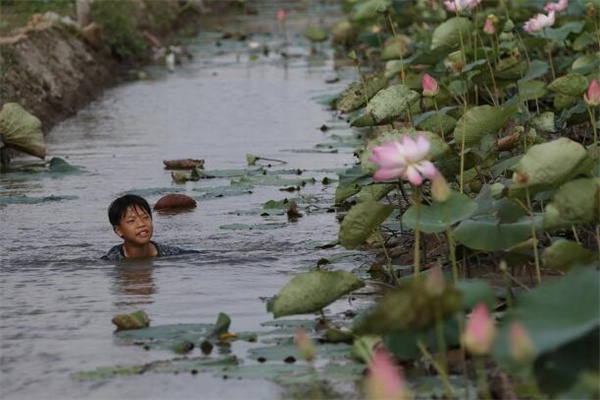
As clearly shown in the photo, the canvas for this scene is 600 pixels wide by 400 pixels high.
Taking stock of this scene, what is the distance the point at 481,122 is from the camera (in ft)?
24.9

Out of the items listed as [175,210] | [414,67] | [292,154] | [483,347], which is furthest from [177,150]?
[483,347]

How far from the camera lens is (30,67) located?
15.5 metres

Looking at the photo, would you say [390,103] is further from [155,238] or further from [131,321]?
[131,321]

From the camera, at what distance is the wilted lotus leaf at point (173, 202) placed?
982 centimetres

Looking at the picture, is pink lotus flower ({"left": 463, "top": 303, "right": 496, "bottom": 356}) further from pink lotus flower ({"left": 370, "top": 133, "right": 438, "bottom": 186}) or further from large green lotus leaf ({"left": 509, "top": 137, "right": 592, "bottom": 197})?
large green lotus leaf ({"left": 509, "top": 137, "right": 592, "bottom": 197})

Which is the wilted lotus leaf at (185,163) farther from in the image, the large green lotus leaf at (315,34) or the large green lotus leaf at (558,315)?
the large green lotus leaf at (315,34)

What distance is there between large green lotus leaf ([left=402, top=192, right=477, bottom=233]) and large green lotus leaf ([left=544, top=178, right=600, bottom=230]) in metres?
0.46

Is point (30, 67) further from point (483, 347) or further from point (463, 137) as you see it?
point (483, 347)

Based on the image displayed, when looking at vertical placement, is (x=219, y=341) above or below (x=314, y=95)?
below

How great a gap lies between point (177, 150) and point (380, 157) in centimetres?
798

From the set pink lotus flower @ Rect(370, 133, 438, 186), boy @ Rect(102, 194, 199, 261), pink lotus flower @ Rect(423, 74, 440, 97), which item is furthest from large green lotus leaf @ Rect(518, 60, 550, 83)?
pink lotus flower @ Rect(370, 133, 438, 186)

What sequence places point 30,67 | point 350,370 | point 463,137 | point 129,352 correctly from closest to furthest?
1. point 350,370
2. point 129,352
3. point 463,137
4. point 30,67

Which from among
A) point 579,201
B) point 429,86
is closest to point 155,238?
point 429,86

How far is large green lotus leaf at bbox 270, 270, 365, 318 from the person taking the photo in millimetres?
5775
